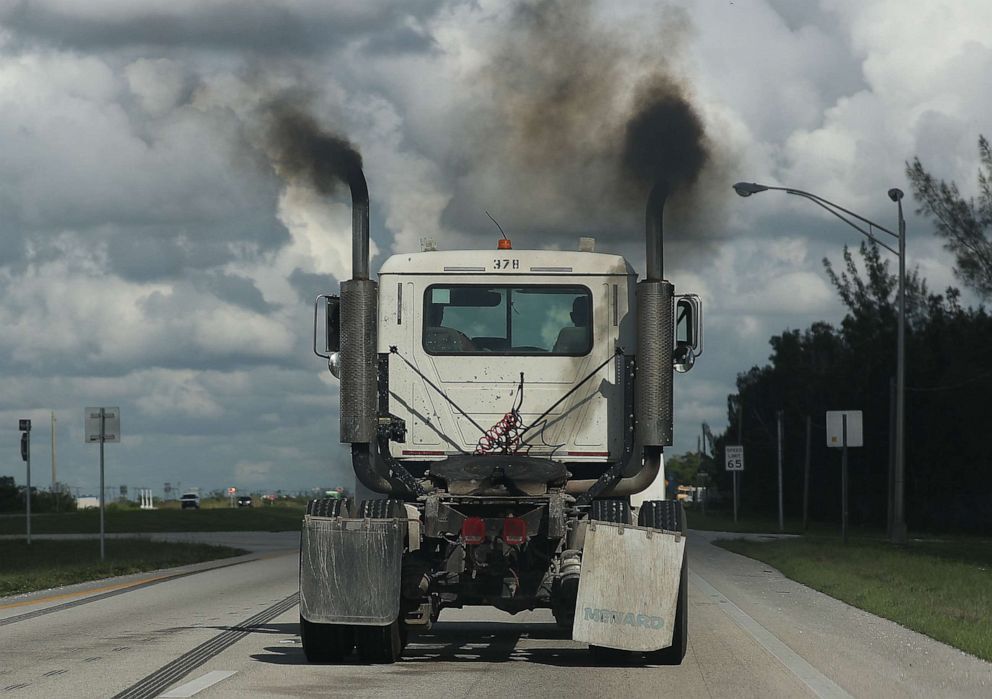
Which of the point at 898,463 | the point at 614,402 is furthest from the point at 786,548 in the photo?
the point at 614,402

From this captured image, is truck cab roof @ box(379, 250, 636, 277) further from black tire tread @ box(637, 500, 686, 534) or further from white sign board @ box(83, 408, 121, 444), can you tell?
white sign board @ box(83, 408, 121, 444)

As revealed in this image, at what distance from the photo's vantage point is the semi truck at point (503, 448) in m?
11.5

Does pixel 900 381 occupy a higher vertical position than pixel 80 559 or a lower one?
higher

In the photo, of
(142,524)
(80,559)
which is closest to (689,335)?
(80,559)

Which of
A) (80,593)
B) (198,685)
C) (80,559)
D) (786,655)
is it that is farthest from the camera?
(80,559)

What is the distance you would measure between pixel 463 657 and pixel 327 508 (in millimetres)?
1826

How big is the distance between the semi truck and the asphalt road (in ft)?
1.46

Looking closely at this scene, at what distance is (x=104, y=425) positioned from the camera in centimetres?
3153

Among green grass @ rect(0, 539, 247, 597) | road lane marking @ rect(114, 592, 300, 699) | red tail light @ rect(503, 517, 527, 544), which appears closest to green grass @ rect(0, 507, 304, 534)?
green grass @ rect(0, 539, 247, 597)

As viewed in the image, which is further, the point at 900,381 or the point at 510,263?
the point at 900,381

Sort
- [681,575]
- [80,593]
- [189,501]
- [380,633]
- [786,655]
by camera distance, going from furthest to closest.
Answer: [189,501] → [80,593] → [786,655] → [380,633] → [681,575]

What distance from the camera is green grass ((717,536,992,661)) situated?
15.4 metres

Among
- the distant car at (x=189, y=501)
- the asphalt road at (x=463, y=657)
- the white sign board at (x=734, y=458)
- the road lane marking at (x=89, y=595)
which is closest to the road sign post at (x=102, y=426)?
the road lane marking at (x=89, y=595)

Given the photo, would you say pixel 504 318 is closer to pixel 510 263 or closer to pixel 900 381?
pixel 510 263
